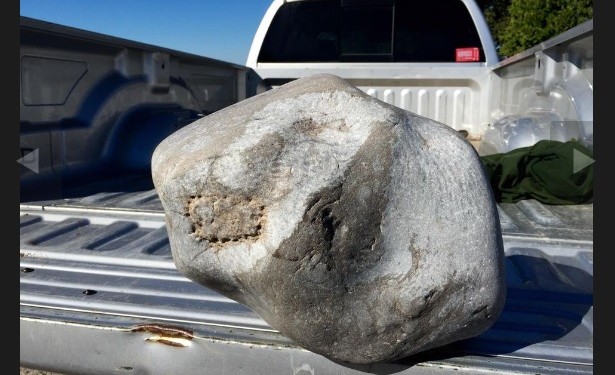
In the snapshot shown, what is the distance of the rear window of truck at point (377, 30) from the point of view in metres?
4.88

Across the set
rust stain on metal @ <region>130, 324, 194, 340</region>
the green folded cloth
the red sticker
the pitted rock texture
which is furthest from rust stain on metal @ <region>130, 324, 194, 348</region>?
the red sticker

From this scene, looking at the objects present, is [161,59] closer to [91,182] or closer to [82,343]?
[91,182]

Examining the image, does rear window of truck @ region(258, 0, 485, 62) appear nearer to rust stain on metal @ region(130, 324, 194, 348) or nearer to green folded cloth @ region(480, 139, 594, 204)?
green folded cloth @ region(480, 139, 594, 204)

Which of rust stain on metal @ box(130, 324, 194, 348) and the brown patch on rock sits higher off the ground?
the brown patch on rock

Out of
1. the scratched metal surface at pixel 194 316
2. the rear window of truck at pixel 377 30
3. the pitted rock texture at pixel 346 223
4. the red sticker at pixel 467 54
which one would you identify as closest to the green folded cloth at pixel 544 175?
the scratched metal surface at pixel 194 316

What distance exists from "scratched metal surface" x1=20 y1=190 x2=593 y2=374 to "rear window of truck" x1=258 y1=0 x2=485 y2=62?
2.94 m

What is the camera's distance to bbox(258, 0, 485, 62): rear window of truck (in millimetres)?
4883

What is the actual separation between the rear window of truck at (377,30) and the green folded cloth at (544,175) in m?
1.88

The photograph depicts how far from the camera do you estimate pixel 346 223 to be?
135 centimetres

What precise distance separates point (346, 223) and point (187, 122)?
101 inches

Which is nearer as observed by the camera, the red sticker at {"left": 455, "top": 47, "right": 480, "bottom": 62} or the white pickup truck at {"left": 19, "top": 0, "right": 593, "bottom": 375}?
the white pickup truck at {"left": 19, "top": 0, "right": 593, "bottom": 375}

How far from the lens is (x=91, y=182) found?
11.0 feet

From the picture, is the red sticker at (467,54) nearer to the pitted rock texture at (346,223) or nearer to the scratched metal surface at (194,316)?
the scratched metal surface at (194,316)

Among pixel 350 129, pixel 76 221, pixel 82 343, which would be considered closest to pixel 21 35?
pixel 76 221
